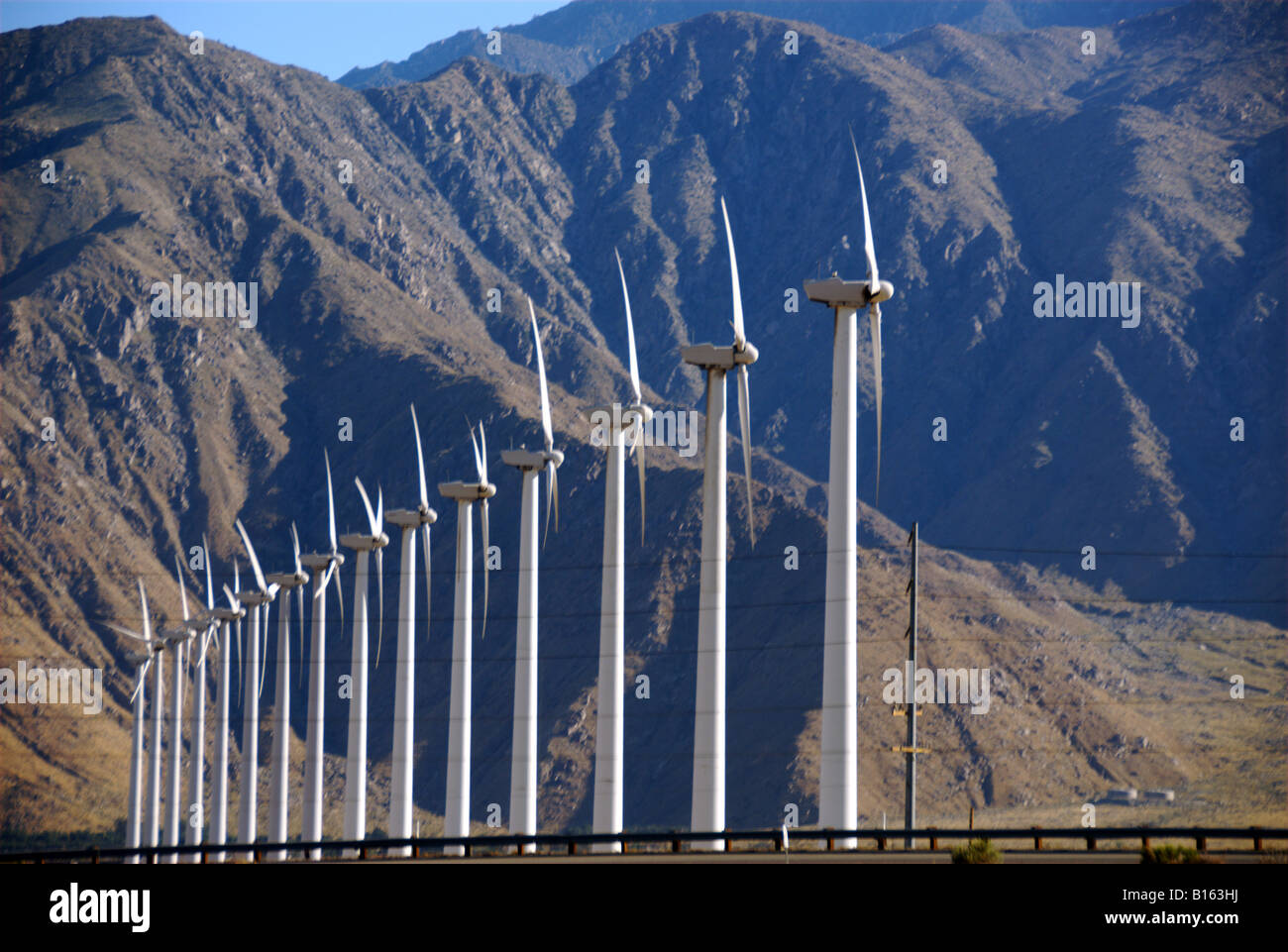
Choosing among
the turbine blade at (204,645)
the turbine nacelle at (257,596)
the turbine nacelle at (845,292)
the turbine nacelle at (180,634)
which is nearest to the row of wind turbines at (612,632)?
the turbine nacelle at (845,292)

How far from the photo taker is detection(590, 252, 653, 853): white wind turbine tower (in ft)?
210

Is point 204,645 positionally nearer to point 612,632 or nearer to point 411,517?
point 411,517

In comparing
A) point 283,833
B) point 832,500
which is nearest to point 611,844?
point 832,500

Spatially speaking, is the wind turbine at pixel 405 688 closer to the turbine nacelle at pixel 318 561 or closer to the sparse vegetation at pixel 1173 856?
the turbine nacelle at pixel 318 561

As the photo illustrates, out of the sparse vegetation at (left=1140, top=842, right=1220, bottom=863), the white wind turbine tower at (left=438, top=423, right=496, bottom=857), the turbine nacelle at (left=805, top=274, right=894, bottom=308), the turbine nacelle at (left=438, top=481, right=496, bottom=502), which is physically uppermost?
the turbine nacelle at (left=805, top=274, right=894, bottom=308)

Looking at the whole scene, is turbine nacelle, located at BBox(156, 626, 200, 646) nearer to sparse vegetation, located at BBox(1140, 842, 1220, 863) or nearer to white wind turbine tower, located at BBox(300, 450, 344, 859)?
white wind turbine tower, located at BBox(300, 450, 344, 859)

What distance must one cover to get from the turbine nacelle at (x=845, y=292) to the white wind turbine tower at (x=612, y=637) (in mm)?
7171

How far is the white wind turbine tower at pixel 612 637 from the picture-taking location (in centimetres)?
6412

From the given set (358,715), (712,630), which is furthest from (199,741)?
(712,630)

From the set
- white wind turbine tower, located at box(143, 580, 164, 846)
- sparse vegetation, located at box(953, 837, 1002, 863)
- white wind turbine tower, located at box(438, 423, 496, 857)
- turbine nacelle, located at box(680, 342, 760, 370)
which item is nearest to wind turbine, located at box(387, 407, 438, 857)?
white wind turbine tower, located at box(438, 423, 496, 857)

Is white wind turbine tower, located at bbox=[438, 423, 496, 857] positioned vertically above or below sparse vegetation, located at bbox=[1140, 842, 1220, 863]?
above

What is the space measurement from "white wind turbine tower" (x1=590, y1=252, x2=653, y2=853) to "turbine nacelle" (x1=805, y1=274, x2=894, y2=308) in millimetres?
7171

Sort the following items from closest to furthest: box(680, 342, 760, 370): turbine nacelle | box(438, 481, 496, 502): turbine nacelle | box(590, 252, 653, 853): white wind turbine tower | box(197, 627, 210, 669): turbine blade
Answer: box(680, 342, 760, 370): turbine nacelle → box(590, 252, 653, 853): white wind turbine tower → box(438, 481, 496, 502): turbine nacelle → box(197, 627, 210, 669): turbine blade
